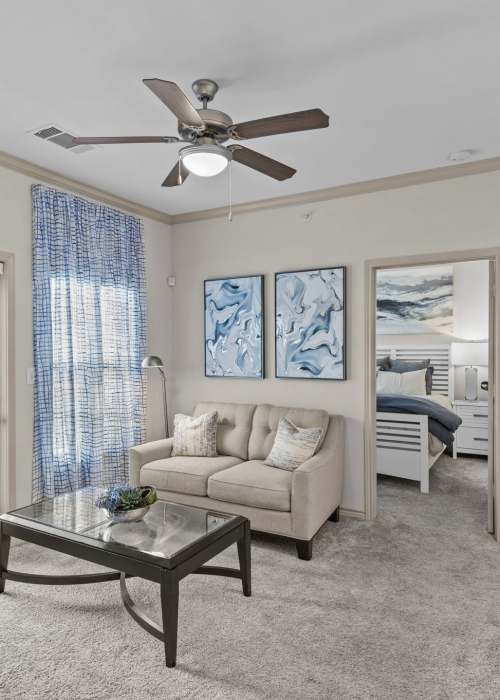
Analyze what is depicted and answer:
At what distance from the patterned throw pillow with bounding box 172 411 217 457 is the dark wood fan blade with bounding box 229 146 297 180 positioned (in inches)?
86.3

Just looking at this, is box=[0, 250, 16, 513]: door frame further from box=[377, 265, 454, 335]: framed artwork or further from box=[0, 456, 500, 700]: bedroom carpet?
box=[377, 265, 454, 335]: framed artwork

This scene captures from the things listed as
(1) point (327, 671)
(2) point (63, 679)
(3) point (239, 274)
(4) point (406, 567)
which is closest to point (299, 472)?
(4) point (406, 567)

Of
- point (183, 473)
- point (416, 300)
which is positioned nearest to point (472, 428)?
point (416, 300)

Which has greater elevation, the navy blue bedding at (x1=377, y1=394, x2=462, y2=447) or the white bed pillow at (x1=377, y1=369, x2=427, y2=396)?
the white bed pillow at (x1=377, y1=369, x2=427, y2=396)

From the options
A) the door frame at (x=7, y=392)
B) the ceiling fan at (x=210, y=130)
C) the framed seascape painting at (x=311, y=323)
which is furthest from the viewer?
the framed seascape painting at (x=311, y=323)

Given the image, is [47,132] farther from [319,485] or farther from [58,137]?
[319,485]

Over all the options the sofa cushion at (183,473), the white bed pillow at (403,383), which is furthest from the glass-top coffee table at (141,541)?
the white bed pillow at (403,383)

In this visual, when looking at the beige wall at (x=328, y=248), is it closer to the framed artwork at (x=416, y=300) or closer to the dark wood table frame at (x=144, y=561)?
the dark wood table frame at (x=144, y=561)

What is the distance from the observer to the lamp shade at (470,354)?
6211 millimetres

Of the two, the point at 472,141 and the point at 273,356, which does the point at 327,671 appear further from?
the point at 472,141

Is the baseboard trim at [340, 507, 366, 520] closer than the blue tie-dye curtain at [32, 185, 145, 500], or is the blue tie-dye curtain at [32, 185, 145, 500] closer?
the blue tie-dye curtain at [32, 185, 145, 500]

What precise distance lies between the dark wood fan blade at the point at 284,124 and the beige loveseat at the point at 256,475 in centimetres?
207

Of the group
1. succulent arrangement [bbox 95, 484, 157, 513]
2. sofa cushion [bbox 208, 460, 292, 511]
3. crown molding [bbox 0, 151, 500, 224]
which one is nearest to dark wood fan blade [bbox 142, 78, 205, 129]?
succulent arrangement [bbox 95, 484, 157, 513]

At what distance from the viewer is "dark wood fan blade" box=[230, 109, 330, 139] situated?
1.94 meters
